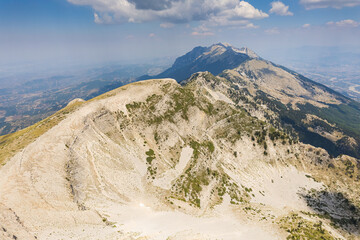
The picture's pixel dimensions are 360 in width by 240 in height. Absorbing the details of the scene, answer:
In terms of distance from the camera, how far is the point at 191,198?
81.8 metres

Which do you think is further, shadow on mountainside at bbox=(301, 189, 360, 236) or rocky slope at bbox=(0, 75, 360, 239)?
shadow on mountainside at bbox=(301, 189, 360, 236)

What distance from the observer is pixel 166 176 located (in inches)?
3479

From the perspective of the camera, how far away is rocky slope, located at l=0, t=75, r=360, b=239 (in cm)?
5500

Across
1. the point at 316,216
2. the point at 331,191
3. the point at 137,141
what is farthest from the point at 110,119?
the point at 331,191

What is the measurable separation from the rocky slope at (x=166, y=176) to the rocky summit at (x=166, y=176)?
19.0 inches

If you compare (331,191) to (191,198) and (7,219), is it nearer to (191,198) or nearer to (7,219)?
(191,198)

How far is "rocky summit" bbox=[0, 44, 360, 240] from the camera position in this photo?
180 ft

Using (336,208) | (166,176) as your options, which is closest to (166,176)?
(166,176)

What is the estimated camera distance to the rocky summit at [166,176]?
5497cm

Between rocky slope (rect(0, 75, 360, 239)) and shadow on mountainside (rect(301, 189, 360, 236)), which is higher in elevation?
rocky slope (rect(0, 75, 360, 239))

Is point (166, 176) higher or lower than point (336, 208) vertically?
higher

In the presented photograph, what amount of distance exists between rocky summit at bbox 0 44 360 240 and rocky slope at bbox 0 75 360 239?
484 mm

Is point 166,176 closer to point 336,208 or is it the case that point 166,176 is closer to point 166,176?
point 166,176

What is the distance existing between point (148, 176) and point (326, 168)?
406ft
